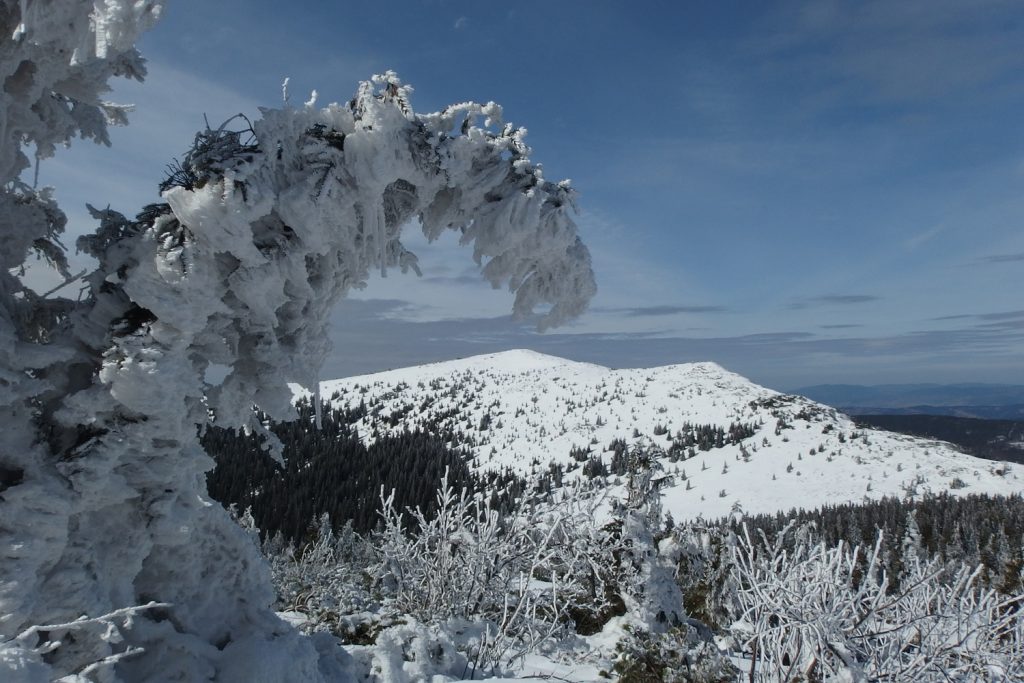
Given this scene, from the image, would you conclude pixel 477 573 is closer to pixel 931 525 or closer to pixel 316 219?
pixel 316 219

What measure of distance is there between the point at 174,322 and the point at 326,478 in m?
73.5

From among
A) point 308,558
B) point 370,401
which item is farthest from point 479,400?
point 308,558

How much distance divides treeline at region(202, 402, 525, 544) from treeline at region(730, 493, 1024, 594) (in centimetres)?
2705

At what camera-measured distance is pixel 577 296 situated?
493cm

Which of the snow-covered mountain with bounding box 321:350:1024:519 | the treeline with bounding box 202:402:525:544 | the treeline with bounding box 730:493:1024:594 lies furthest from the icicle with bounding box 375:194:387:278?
the treeline with bounding box 202:402:525:544

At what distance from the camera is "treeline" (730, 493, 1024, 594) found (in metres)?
40.5

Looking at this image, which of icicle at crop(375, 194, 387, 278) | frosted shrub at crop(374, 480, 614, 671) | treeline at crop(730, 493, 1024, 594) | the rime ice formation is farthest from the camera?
treeline at crop(730, 493, 1024, 594)

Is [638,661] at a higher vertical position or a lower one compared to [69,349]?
lower

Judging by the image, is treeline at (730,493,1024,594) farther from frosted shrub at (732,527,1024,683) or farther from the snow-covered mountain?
frosted shrub at (732,527,1024,683)

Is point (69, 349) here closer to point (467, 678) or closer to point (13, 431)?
point (13, 431)

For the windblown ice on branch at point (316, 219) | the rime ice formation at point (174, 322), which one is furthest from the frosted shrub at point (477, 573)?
the windblown ice on branch at point (316, 219)

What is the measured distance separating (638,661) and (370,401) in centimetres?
14373

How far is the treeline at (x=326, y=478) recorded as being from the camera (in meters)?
59.8

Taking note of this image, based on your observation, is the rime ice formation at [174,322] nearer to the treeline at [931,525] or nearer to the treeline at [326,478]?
the treeline at [931,525]
